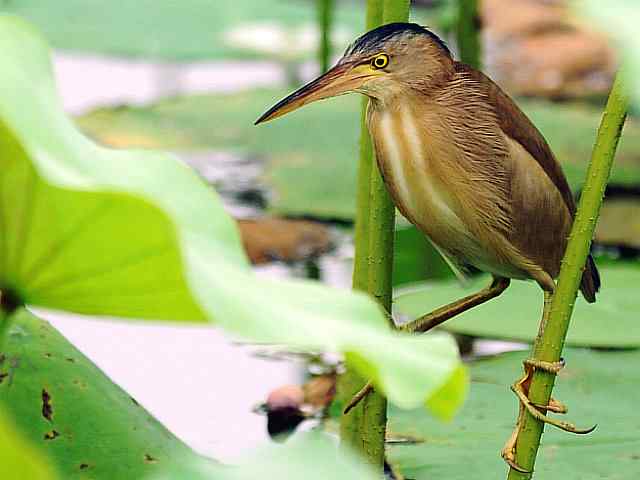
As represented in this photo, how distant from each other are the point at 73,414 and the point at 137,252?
1.89ft

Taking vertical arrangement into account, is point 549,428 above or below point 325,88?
below

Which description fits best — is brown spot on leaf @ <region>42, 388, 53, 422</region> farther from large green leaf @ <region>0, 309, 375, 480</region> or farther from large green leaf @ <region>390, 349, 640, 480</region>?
large green leaf @ <region>390, 349, 640, 480</region>

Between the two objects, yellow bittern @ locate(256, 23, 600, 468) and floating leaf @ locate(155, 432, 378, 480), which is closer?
floating leaf @ locate(155, 432, 378, 480)

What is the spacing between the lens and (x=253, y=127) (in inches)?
103

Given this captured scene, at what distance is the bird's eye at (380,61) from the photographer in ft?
3.84

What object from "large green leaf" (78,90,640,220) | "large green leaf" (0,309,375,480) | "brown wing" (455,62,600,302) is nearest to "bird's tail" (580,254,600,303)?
"brown wing" (455,62,600,302)

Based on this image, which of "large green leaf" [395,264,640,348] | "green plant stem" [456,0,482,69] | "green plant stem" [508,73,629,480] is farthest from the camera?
"green plant stem" [456,0,482,69]

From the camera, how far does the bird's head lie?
3.68ft

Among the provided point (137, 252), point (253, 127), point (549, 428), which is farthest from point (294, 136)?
point (137, 252)

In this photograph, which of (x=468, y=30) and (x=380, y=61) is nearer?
(x=380, y=61)

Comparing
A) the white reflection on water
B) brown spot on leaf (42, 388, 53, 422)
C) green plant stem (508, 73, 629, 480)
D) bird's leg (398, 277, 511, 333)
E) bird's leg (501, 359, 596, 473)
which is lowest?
the white reflection on water

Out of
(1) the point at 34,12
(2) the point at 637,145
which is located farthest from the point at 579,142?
(1) the point at 34,12

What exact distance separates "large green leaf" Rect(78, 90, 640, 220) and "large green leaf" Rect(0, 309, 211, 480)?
111 centimetres

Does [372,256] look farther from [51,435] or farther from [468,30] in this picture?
[468,30]
